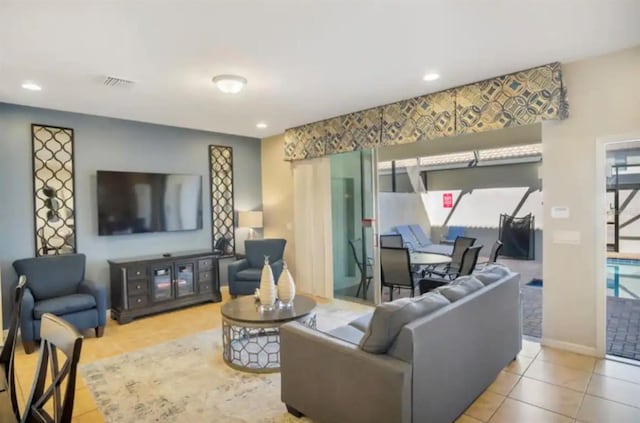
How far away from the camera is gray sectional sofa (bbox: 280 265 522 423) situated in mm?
1970

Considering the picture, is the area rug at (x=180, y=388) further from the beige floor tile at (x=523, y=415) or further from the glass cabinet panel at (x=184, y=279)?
the glass cabinet panel at (x=184, y=279)

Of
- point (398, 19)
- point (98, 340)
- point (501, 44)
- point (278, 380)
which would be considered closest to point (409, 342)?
point (278, 380)

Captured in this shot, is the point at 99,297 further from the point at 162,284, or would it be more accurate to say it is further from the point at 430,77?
the point at 430,77

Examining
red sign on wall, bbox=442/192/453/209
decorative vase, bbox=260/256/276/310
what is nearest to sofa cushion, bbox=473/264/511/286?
decorative vase, bbox=260/256/276/310

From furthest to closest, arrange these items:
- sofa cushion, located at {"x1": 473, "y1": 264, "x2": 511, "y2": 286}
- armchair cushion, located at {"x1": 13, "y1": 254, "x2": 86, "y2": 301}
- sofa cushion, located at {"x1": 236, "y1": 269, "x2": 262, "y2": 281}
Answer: sofa cushion, located at {"x1": 236, "y1": 269, "x2": 262, "y2": 281} → armchair cushion, located at {"x1": 13, "y1": 254, "x2": 86, "y2": 301} → sofa cushion, located at {"x1": 473, "y1": 264, "x2": 511, "y2": 286}

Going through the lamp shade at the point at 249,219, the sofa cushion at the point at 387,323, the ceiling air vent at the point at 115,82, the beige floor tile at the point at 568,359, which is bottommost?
the beige floor tile at the point at 568,359

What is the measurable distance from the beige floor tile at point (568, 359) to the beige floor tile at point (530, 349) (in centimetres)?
4

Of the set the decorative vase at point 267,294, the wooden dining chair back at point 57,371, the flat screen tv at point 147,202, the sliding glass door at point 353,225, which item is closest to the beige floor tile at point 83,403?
the wooden dining chair back at point 57,371

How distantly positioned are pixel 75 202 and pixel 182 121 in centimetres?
174

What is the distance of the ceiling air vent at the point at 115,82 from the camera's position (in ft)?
11.6

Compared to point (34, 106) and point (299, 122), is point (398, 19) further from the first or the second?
point (34, 106)

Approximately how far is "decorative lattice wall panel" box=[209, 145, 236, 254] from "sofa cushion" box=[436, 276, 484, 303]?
430cm

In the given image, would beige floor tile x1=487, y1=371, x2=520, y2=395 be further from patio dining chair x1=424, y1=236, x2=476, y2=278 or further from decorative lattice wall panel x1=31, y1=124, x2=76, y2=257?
decorative lattice wall panel x1=31, y1=124, x2=76, y2=257

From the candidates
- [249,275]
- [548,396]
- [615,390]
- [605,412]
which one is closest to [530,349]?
[615,390]
